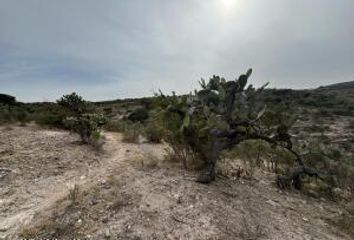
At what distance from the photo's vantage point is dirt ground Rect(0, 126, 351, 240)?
175 inches

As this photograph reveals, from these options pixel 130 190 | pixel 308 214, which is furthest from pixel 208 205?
pixel 308 214

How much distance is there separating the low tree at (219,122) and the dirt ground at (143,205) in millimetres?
530

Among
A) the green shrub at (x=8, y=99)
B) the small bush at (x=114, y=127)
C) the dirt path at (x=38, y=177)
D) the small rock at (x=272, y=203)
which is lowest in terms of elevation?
the small rock at (x=272, y=203)

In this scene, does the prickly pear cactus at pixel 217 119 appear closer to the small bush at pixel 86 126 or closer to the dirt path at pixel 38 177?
the dirt path at pixel 38 177

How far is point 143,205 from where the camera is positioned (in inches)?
196

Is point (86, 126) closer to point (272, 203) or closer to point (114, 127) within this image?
point (114, 127)

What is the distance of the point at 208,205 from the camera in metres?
5.06

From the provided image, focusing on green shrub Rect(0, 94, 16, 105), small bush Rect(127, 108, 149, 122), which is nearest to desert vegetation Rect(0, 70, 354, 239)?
small bush Rect(127, 108, 149, 122)

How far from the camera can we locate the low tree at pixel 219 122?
20.5 ft

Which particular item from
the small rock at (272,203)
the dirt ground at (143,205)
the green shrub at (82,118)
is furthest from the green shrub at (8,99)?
the small rock at (272,203)

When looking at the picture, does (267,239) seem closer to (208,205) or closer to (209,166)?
(208,205)

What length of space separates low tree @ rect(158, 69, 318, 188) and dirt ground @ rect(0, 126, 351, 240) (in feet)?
1.74

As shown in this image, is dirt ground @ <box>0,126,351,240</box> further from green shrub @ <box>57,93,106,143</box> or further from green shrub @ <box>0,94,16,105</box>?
green shrub @ <box>0,94,16,105</box>

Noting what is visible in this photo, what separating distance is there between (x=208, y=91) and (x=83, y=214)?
3.36m
